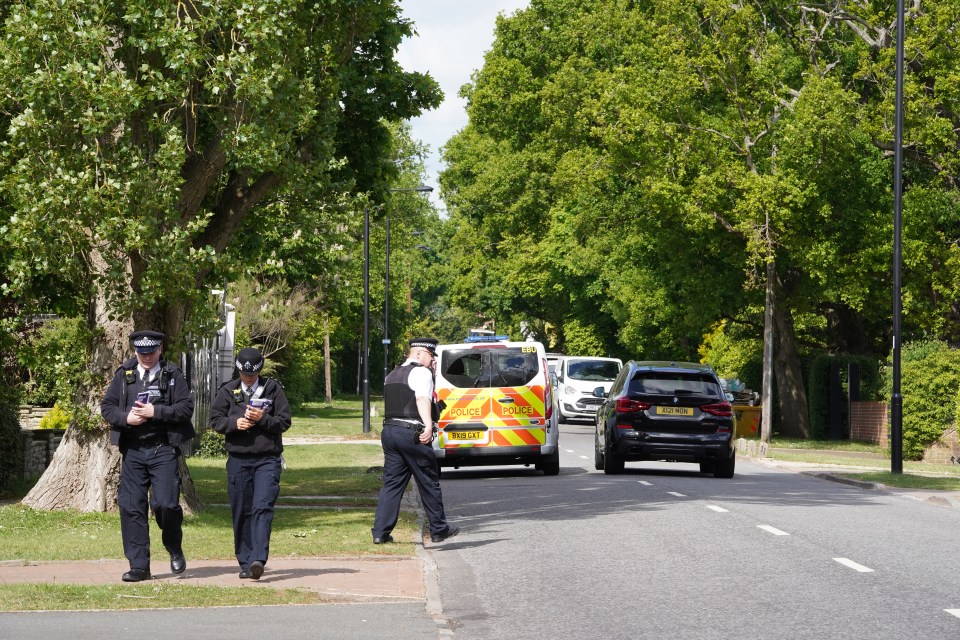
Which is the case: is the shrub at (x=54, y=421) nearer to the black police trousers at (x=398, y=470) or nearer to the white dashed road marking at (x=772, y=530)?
the black police trousers at (x=398, y=470)

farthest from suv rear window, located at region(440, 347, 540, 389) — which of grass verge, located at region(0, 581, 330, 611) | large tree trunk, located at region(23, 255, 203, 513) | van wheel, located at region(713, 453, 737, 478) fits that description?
grass verge, located at region(0, 581, 330, 611)

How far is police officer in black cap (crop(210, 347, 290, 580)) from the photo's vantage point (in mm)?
10828

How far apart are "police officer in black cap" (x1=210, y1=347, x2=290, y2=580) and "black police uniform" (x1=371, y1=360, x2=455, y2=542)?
7.92 ft

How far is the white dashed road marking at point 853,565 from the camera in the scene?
1155 centimetres

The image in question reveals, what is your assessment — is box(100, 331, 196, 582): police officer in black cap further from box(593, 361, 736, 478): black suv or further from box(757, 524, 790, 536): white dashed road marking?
box(593, 361, 736, 478): black suv

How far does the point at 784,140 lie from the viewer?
37312 mm

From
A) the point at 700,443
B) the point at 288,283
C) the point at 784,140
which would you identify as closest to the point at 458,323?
the point at 288,283

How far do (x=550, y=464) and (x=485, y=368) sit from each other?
7.18 feet

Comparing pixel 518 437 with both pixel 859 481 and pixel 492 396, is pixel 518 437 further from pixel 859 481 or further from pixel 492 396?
pixel 859 481

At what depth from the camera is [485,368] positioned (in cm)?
2269

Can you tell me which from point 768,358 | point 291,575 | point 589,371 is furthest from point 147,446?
point 589,371

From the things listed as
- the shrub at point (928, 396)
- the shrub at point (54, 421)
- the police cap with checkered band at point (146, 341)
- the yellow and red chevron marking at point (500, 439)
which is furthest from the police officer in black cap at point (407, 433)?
the shrub at point (928, 396)

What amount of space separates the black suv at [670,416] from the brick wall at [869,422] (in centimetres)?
1740

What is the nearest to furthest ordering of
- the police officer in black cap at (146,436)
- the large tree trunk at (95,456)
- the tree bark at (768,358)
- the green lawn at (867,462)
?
1. the police officer in black cap at (146,436)
2. the large tree trunk at (95,456)
3. the green lawn at (867,462)
4. the tree bark at (768,358)
